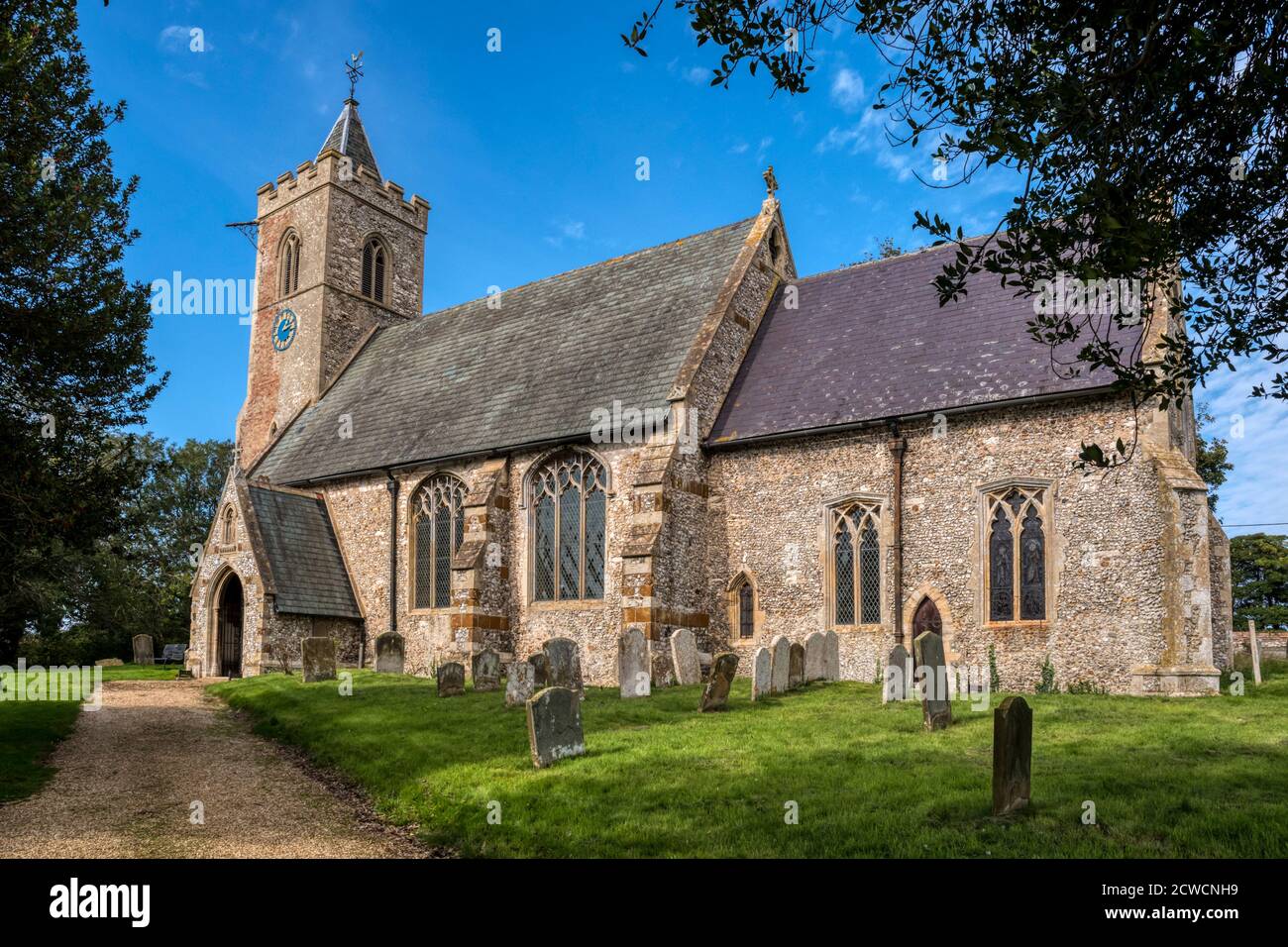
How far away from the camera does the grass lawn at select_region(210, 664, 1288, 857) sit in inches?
289

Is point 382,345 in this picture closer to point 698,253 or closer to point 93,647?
point 698,253

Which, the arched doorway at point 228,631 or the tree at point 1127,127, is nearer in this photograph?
the tree at point 1127,127

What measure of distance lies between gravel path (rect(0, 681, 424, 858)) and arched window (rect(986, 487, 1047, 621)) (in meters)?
11.1

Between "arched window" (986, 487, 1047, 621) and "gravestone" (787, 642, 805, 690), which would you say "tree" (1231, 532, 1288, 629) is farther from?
"gravestone" (787, 642, 805, 690)

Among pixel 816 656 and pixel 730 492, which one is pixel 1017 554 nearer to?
pixel 816 656

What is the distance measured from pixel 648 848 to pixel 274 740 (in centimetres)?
848

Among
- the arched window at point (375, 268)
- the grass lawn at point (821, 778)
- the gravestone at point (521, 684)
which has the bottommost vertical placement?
the grass lawn at point (821, 778)

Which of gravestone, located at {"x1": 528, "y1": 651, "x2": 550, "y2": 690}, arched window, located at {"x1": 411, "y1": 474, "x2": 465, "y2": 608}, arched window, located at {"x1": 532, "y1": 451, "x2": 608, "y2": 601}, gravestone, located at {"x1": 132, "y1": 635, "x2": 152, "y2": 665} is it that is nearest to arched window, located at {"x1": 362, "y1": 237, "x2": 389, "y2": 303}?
arched window, located at {"x1": 411, "y1": 474, "x2": 465, "y2": 608}

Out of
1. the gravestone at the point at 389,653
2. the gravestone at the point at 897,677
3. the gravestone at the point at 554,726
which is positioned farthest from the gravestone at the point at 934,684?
the gravestone at the point at 389,653

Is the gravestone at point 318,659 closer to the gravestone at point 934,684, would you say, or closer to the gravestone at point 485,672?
the gravestone at point 485,672

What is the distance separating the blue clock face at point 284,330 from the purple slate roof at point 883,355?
1665 centimetres

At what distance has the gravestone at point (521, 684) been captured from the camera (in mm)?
14484

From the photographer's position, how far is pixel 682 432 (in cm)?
1956
